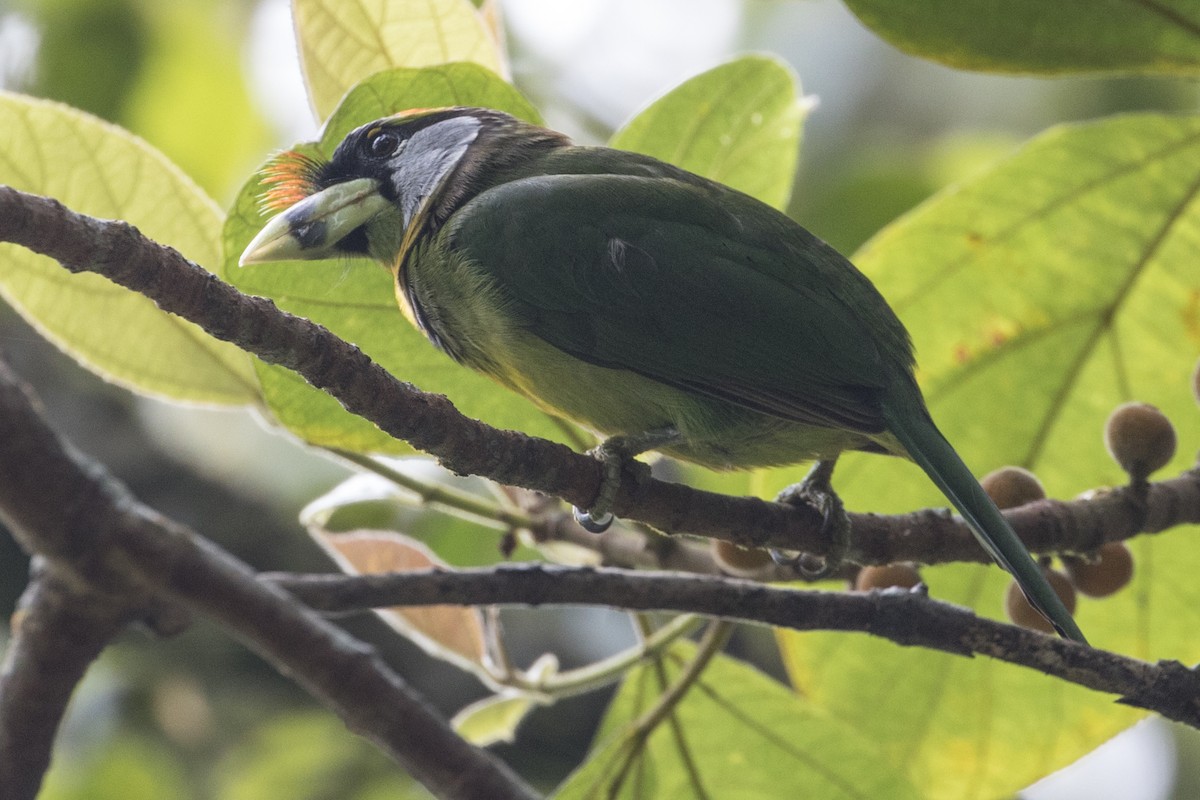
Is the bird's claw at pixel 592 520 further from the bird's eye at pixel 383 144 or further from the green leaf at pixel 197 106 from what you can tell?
the green leaf at pixel 197 106

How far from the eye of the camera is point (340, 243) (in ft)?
7.10

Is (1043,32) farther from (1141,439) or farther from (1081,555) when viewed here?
(1081,555)

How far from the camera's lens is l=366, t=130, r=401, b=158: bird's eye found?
240 cm

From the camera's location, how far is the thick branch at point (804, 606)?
1547 millimetres

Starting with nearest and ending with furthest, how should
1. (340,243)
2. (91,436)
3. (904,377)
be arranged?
(904,377) → (340,243) → (91,436)

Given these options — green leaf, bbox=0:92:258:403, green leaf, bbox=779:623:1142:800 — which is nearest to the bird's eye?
green leaf, bbox=0:92:258:403

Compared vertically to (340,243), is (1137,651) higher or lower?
lower

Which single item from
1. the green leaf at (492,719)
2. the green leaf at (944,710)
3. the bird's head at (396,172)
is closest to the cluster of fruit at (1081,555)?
the green leaf at (944,710)

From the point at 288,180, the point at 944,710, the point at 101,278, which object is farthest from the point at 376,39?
the point at 944,710

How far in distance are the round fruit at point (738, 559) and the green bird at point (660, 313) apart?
15cm

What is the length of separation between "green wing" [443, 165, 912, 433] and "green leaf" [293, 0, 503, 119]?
0.23 m

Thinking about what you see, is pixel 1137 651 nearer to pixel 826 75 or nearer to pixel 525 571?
pixel 525 571

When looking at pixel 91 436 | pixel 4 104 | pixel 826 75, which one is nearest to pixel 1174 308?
pixel 4 104

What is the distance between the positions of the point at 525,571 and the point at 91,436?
2772 millimetres
